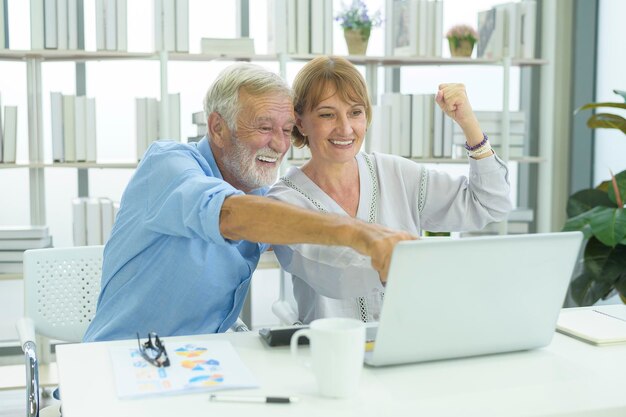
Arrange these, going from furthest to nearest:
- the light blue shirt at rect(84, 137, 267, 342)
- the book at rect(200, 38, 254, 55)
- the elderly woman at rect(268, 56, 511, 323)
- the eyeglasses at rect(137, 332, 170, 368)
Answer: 1. the book at rect(200, 38, 254, 55)
2. the elderly woman at rect(268, 56, 511, 323)
3. the light blue shirt at rect(84, 137, 267, 342)
4. the eyeglasses at rect(137, 332, 170, 368)

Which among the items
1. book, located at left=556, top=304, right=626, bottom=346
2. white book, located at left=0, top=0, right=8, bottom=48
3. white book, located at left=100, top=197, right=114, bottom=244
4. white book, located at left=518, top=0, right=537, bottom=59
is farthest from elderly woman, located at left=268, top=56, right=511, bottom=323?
white book, located at left=518, top=0, right=537, bottom=59

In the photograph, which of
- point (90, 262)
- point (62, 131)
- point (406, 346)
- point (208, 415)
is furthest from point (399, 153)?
point (208, 415)

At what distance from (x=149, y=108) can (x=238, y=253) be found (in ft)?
6.02

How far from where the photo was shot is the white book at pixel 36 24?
10.5 feet

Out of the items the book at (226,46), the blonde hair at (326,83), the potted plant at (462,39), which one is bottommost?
the blonde hair at (326,83)

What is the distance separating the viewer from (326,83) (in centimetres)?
187

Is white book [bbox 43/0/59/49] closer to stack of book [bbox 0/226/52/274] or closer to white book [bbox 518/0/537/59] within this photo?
stack of book [bbox 0/226/52/274]

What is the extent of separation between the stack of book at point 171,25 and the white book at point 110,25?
0.56 feet

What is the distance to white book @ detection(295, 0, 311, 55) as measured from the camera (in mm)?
3436

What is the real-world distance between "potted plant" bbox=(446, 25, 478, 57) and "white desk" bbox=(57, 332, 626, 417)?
8.16 ft

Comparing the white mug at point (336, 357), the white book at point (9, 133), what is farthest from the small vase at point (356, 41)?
the white mug at point (336, 357)

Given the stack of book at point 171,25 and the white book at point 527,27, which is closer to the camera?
the stack of book at point 171,25

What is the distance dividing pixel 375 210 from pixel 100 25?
1.91 m

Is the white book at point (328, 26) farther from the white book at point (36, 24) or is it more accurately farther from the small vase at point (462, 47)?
the white book at point (36, 24)
